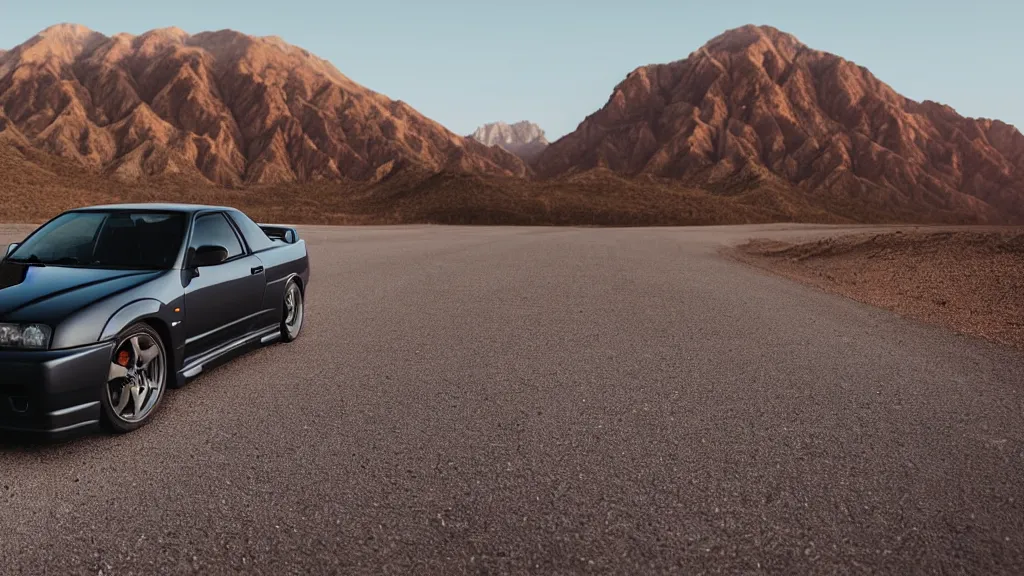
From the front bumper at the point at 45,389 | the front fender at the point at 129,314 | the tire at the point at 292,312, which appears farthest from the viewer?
the tire at the point at 292,312

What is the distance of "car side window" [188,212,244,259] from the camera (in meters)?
6.25

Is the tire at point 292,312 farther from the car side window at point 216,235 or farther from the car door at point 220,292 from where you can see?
the car side window at point 216,235

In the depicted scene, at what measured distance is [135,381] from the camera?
493cm

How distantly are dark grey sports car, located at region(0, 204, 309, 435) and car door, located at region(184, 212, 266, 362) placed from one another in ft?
0.04

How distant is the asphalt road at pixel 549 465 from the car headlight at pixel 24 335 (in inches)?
27.1

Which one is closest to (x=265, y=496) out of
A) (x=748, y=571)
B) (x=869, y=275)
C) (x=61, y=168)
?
(x=748, y=571)

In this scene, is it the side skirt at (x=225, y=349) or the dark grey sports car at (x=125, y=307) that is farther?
the side skirt at (x=225, y=349)

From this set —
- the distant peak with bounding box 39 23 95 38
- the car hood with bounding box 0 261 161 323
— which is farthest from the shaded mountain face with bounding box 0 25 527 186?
the car hood with bounding box 0 261 161 323

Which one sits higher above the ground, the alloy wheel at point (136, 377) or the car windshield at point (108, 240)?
the car windshield at point (108, 240)

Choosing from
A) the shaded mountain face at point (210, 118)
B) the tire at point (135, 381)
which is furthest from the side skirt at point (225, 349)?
the shaded mountain face at point (210, 118)

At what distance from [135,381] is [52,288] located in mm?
792

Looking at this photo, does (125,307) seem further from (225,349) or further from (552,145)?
(552,145)

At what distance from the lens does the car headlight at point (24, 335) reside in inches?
169

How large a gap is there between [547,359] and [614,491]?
10.9 feet
